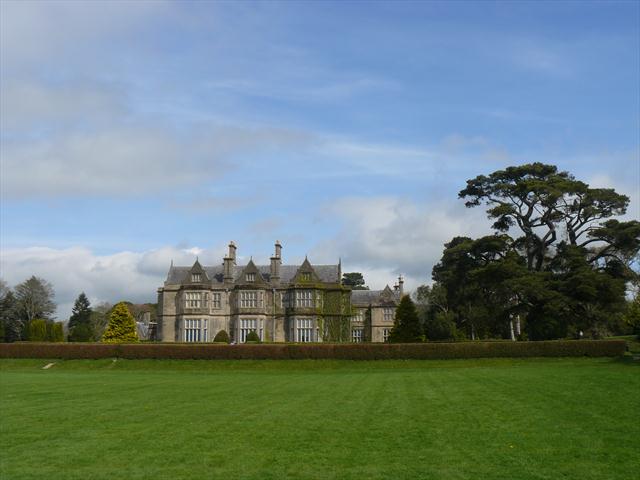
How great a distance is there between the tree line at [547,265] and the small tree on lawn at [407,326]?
0.26ft

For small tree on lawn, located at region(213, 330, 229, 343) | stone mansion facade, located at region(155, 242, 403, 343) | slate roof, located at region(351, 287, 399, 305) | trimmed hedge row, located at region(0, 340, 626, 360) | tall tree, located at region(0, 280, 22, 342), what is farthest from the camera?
tall tree, located at region(0, 280, 22, 342)

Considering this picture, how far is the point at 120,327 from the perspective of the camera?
5562cm

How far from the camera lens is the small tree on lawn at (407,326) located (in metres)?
48.7

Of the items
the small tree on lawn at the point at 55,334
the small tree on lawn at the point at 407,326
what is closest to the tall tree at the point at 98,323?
the small tree on lawn at the point at 55,334

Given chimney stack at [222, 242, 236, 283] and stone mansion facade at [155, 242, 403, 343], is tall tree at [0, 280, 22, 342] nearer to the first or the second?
stone mansion facade at [155, 242, 403, 343]

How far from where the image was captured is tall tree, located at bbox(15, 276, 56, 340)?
271 feet

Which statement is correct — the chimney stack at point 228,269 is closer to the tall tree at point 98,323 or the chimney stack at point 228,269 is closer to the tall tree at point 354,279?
the tall tree at point 98,323

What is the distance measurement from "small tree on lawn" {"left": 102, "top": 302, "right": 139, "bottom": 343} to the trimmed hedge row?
33.5 ft

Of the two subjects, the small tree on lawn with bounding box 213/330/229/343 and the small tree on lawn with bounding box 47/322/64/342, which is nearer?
the small tree on lawn with bounding box 213/330/229/343

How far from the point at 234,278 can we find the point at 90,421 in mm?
45666

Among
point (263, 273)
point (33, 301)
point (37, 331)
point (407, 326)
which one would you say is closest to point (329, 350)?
point (407, 326)

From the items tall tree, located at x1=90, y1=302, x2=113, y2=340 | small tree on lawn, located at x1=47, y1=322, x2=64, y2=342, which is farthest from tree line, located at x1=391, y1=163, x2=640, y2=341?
tall tree, located at x1=90, y1=302, x2=113, y2=340

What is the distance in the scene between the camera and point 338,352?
136 feet

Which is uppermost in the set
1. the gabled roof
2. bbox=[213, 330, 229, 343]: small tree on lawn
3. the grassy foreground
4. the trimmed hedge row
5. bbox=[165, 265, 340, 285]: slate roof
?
bbox=[165, 265, 340, 285]: slate roof
